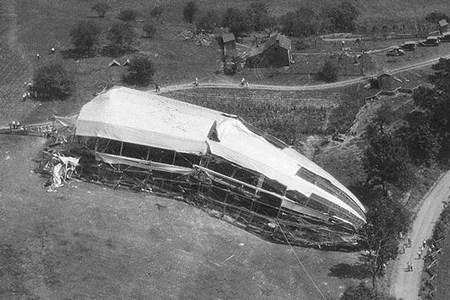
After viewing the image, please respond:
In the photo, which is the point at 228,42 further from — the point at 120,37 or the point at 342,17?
the point at 342,17

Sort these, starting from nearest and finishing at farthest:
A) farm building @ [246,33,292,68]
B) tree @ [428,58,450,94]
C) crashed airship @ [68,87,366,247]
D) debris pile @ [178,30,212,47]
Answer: crashed airship @ [68,87,366,247], tree @ [428,58,450,94], farm building @ [246,33,292,68], debris pile @ [178,30,212,47]

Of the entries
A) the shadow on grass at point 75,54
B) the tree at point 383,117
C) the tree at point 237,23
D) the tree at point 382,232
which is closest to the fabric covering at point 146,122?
the tree at point 382,232

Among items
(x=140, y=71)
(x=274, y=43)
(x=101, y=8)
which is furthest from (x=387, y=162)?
(x=101, y=8)

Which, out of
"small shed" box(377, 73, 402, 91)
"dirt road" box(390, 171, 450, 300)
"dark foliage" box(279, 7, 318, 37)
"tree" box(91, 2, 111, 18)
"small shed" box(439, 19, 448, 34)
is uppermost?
"small shed" box(439, 19, 448, 34)

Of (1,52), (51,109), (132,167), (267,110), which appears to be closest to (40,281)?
(132,167)

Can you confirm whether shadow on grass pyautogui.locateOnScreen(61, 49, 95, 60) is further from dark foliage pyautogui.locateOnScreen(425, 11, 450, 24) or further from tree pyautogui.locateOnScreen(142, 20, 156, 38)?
dark foliage pyautogui.locateOnScreen(425, 11, 450, 24)

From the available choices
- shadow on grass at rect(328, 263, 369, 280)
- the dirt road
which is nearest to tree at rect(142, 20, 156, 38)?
the dirt road
